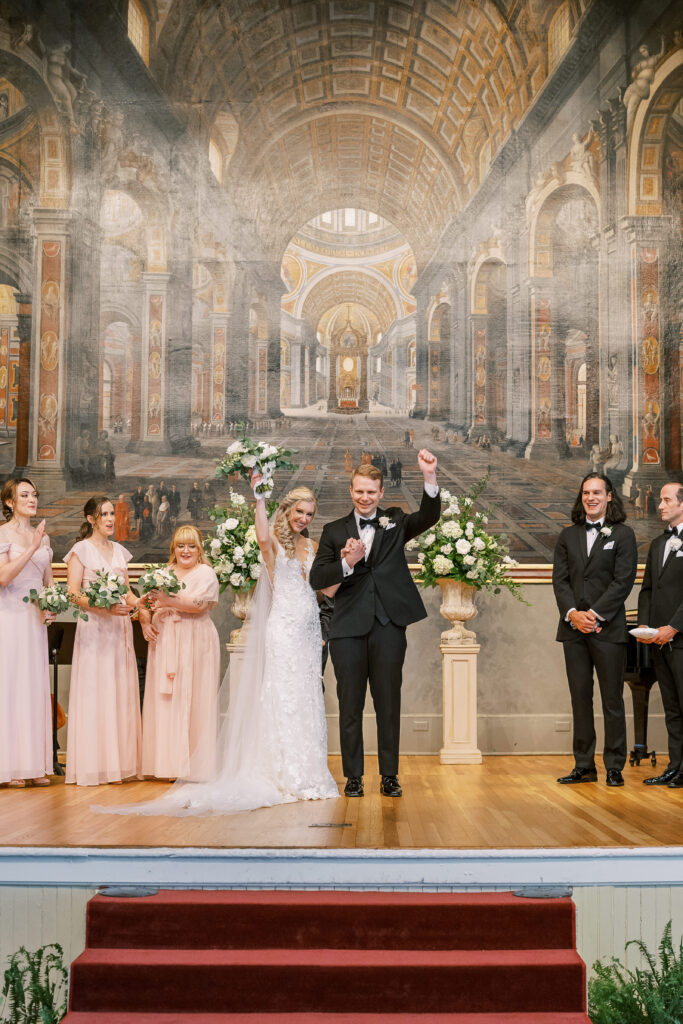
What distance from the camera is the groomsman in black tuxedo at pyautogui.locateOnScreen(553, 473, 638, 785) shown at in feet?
19.2

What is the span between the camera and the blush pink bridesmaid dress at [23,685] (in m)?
6.00

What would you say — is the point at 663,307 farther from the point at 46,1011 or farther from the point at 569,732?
the point at 46,1011

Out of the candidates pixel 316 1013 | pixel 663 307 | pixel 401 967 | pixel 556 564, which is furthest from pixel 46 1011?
pixel 663 307

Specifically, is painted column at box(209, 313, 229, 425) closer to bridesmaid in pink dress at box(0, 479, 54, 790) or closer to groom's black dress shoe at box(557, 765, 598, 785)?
bridesmaid in pink dress at box(0, 479, 54, 790)

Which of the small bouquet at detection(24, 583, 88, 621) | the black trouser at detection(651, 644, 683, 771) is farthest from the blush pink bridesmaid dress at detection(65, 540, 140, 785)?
the black trouser at detection(651, 644, 683, 771)

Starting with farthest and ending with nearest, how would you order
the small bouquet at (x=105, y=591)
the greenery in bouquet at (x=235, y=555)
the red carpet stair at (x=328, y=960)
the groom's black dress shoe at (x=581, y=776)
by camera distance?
the greenery in bouquet at (x=235, y=555) → the small bouquet at (x=105, y=591) → the groom's black dress shoe at (x=581, y=776) → the red carpet stair at (x=328, y=960)

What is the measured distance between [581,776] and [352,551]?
2.21m

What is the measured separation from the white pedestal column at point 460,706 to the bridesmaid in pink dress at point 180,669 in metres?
1.78

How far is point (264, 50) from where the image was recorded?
8.40 m

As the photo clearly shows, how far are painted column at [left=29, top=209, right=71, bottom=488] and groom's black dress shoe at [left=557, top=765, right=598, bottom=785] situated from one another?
4.84 metres

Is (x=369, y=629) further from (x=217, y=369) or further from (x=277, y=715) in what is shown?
(x=217, y=369)

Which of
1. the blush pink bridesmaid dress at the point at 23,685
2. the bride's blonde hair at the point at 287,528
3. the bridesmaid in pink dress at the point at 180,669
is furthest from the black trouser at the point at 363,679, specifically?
the blush pink bridesmaid dress at the point at 23,685

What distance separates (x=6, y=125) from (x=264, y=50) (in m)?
2.35

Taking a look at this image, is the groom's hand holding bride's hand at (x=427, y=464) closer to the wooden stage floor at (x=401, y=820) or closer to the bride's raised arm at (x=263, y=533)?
the bride's raised arm at (x=263, y=533)
